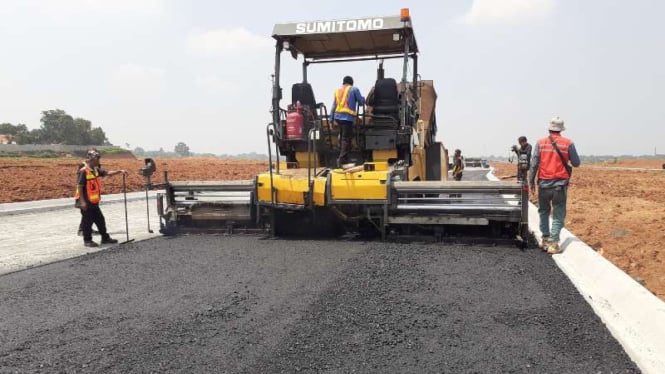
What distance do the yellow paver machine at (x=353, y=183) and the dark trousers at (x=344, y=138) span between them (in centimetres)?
13

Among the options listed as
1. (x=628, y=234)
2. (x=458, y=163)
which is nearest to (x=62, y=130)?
(x=458, y=163)

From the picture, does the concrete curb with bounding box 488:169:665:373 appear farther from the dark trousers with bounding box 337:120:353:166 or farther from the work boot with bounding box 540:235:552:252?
the dark trousers with bounding box 337:120:353:166

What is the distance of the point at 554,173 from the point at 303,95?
3.75 meters

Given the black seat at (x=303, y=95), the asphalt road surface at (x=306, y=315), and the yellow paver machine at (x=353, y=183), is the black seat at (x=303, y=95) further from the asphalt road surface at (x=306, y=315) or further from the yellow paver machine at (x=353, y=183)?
the asphalt road surface at (x=306, y=315)

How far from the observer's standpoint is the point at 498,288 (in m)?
3.98

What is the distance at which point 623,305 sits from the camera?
3.37 metres

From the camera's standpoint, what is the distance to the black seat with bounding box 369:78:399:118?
6711 mm

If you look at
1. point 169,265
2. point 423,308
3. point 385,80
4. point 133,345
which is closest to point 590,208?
point 385,80

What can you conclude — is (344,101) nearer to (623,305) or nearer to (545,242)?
(545,242)

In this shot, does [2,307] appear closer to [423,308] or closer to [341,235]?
[423,308]

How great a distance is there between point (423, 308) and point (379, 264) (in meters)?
1.35

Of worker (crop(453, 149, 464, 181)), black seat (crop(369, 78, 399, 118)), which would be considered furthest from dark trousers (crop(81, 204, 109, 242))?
worker (crop(453, 149, 464, 181))

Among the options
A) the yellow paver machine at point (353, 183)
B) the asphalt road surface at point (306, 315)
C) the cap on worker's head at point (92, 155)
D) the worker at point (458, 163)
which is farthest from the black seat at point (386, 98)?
the worker at point (458, 163)

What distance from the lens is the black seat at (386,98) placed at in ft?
22.0
